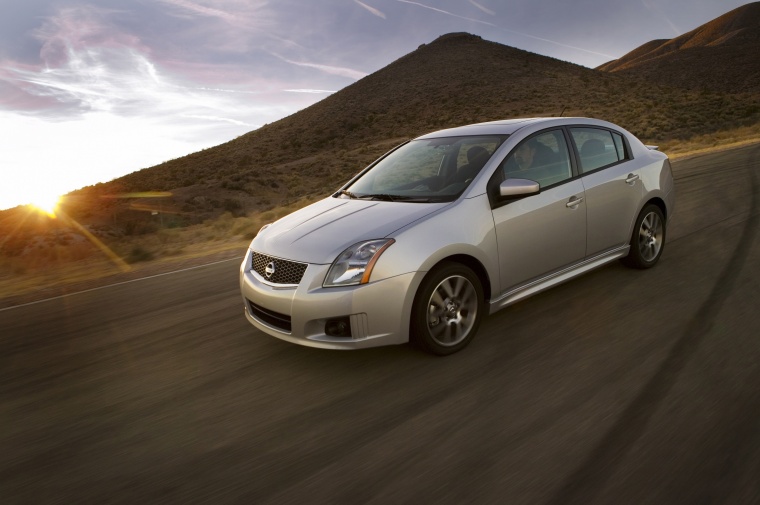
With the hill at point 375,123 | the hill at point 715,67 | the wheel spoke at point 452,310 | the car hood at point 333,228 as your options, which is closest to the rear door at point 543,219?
the wheel spoke at point 452,310

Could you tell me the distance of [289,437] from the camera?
323 centimetres

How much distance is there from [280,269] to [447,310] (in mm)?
1227

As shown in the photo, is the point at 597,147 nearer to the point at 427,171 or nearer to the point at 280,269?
the point at 427,171

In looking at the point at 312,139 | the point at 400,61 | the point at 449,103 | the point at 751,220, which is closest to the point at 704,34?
the point at 400,61

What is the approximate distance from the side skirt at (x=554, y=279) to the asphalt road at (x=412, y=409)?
0.83 feet

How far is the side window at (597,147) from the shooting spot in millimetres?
5281

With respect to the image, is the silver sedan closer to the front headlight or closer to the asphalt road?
the front headlight

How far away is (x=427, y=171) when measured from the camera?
5.12 m

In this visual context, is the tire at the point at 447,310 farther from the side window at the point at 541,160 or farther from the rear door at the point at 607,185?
the rear door at the point at 607,185

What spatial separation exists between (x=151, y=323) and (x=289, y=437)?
9.24 feet

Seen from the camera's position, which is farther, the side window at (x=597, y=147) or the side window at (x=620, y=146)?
the side window at (x=620, y=146)

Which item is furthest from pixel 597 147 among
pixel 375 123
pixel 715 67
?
pixel 715 67

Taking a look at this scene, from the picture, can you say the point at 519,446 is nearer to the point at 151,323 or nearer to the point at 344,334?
the point at 344,334

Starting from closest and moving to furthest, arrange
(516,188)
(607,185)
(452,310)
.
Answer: (452,310) < (516,188) < (607,185)
